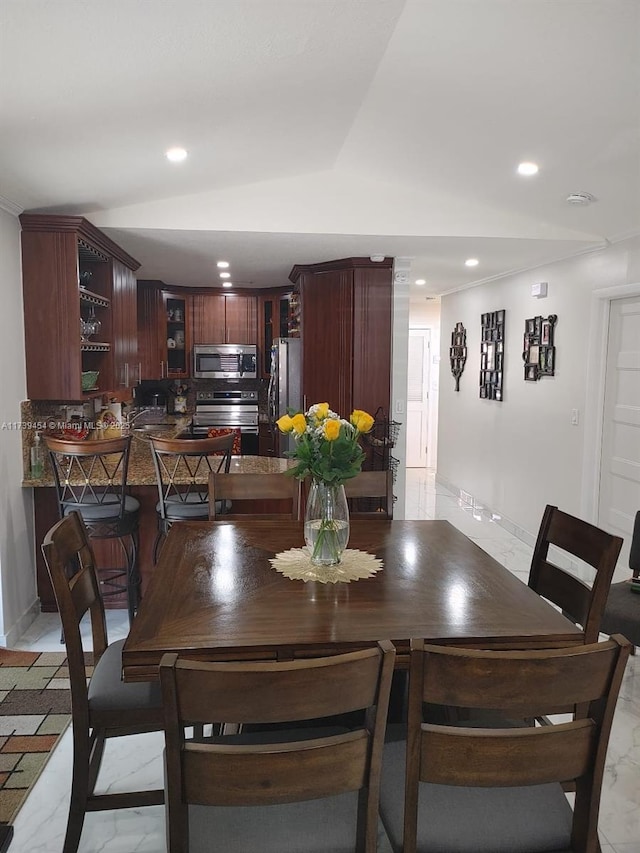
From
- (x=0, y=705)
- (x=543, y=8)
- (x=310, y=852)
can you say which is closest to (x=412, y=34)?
(x=543, y=8)

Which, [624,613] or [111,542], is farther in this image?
[111,542]

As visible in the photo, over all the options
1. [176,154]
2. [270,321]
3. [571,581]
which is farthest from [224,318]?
[571,581]

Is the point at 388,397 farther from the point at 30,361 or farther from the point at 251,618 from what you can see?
the point at 251,618

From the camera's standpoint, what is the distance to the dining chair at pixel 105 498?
3.27 meters

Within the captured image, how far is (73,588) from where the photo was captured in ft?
6.20

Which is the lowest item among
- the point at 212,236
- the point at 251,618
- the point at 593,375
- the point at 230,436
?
the point at 251,618

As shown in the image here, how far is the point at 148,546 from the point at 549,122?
10.0 ft

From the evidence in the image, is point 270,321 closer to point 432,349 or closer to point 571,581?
point 432,349

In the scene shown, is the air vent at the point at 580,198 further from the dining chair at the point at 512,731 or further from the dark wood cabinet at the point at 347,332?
the dining chair at the point at 512,731

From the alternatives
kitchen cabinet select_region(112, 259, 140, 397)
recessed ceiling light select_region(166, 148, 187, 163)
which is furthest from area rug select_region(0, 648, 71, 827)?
recessed ceiling light select_region(166, 148, 187, 163)

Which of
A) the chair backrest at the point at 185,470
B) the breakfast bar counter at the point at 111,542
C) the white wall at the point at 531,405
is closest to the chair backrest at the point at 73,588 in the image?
the chair backrest at the point at 185,470

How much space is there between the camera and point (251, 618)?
1721mm

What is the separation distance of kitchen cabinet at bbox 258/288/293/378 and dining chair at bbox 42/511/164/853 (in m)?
5.69

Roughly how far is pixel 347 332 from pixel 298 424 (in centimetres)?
351
